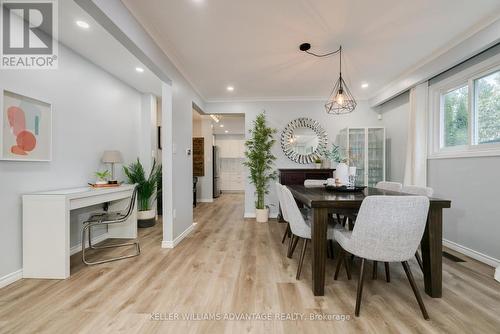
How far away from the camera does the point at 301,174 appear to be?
13.9 feet

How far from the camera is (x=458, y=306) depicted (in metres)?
1.65

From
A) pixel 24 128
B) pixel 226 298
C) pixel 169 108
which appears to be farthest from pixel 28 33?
pixel 226 298

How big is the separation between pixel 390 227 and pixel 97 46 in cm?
341

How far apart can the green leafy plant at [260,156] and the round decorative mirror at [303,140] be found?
13.8 inches

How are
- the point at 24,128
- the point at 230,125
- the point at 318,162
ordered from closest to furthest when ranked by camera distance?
the point at 24,128
the point at 318,162
the point at 230,125

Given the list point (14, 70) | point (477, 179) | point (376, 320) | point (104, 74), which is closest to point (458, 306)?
point (376, 320)

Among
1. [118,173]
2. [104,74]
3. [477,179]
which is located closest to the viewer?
[477,179]

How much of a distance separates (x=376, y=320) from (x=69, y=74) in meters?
3.86

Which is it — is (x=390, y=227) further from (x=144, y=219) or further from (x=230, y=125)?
(x=230, y=125)

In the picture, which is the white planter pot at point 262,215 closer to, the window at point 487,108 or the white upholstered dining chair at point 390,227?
the white upholstered dining chair at point 390,227

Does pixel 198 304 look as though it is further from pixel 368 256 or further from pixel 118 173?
pixel 118 173

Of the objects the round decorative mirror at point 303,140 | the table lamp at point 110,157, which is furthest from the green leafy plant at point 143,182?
the round decorative mirror at point 303,140

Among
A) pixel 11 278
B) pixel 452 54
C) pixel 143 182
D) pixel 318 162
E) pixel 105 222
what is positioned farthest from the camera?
pixel 318 162

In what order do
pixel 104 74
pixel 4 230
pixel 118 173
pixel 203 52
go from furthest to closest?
pixel 118 173, pixel 104 74, pixel 203 52, pixel 4 230
